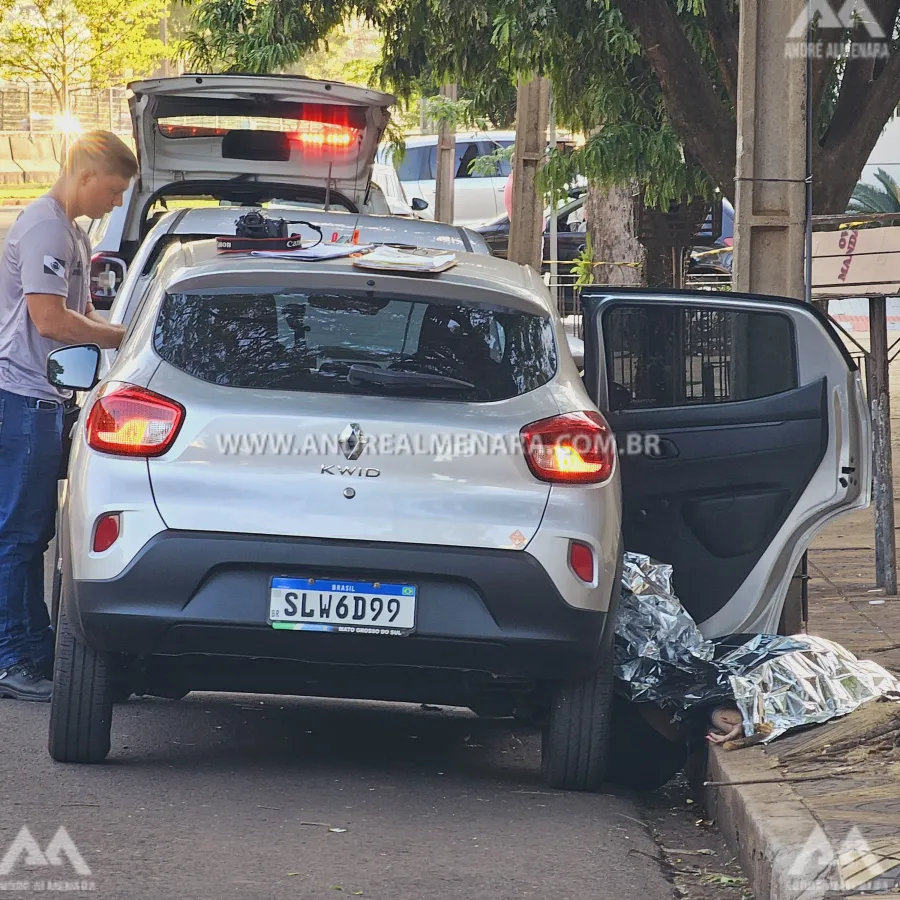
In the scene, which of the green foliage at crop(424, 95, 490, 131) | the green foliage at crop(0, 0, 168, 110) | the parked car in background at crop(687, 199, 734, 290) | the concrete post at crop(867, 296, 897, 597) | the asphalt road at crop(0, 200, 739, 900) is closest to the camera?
the asphalt road at crop(0, 200, 739, 900)

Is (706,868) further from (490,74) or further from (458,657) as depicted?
(490,74)

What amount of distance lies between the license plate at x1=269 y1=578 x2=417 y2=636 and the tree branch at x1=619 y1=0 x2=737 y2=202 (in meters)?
7.49

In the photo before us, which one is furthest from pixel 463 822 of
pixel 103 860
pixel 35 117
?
pixel 35 117

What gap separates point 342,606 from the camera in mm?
4680

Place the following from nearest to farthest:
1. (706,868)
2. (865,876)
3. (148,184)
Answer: (865,876) → (706,868) → (148,184)

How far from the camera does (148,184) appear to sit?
1049 cm

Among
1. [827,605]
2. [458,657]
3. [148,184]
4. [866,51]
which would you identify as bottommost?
[827,605]

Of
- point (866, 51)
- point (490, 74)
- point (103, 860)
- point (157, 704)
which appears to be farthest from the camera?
point (490, 74)

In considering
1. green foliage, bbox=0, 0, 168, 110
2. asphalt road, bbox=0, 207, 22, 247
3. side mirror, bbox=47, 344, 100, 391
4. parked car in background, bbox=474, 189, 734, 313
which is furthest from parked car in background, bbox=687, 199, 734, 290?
green foliage, bbox=0, 0, 168, 110

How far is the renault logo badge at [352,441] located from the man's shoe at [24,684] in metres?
1.98

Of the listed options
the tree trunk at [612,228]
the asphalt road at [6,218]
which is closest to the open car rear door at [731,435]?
the tree trunk at [612,228]

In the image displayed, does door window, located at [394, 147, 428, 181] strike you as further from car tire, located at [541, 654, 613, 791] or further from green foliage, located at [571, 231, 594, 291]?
car tire, located at [541, 654, 613, 791]

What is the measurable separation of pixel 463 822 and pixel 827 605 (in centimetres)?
354

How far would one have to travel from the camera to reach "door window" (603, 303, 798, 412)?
5844mm
